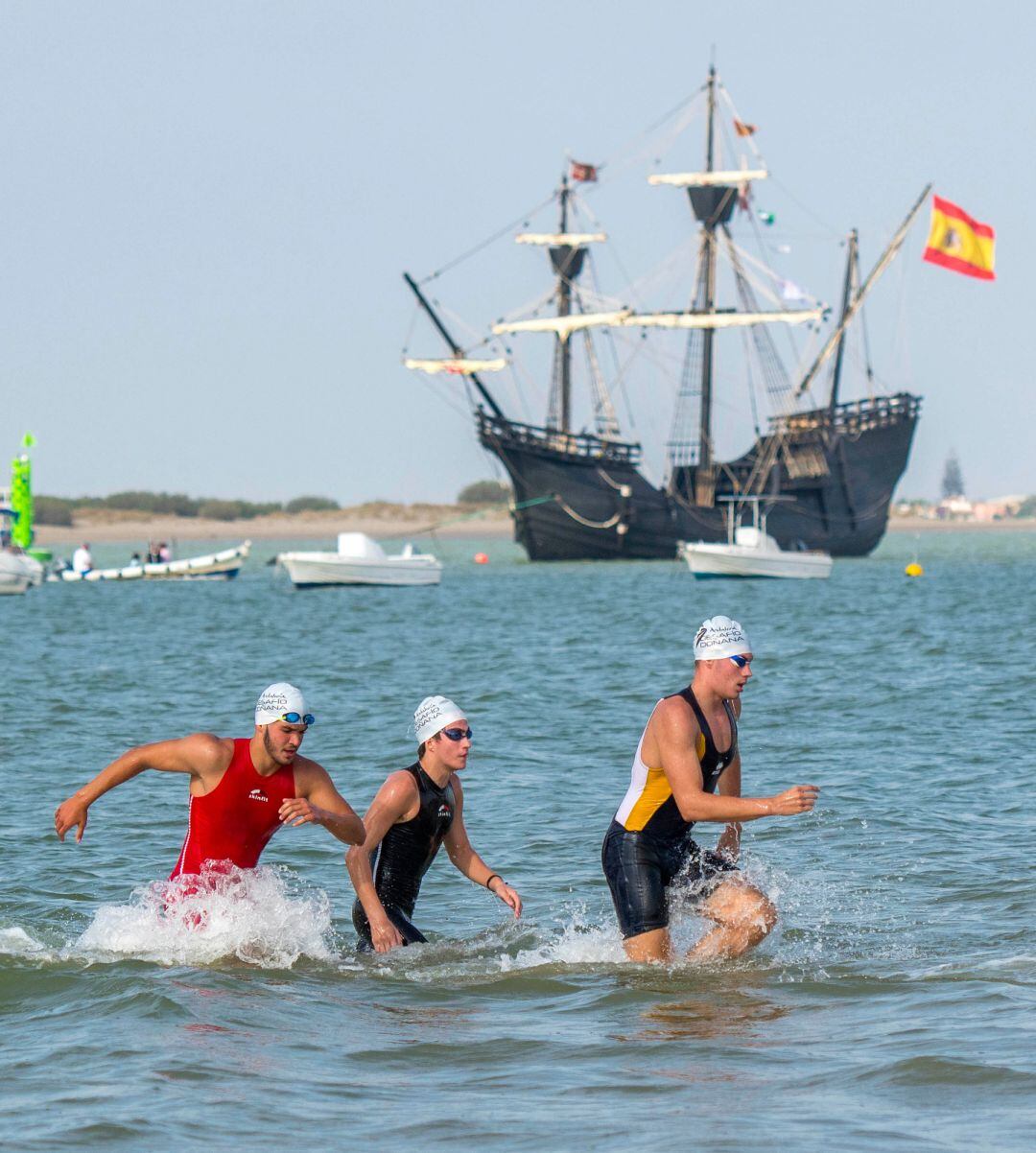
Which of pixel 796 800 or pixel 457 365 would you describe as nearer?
pixel 796 800

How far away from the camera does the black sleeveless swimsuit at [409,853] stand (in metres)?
8.98

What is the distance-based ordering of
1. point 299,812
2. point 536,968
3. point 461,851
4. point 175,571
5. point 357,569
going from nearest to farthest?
point 299,812 → point 461,851 → point 536,968 → point 357,569 → point 175,571

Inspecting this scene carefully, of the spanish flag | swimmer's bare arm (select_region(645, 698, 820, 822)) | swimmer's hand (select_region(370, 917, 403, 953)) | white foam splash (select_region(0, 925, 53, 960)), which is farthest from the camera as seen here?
the spanish flag

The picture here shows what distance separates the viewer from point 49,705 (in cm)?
2442

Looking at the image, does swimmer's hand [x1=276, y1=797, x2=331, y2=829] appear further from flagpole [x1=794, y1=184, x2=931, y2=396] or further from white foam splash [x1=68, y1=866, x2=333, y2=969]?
flagpole [x1=794, y1=184, x2=931, y2=396]

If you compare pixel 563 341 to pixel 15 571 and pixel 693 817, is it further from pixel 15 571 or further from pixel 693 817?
pixel 693 817

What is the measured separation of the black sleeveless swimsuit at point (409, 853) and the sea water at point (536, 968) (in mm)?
307

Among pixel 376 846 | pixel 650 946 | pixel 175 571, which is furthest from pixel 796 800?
pixel 175 571

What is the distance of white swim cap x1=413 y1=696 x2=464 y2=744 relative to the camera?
8.76 meters

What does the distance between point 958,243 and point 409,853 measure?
67.5 m

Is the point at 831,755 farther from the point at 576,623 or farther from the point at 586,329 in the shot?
the point at 586,329

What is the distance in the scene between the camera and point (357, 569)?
72125 mm

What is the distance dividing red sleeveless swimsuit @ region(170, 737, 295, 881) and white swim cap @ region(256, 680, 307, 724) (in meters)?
0.22

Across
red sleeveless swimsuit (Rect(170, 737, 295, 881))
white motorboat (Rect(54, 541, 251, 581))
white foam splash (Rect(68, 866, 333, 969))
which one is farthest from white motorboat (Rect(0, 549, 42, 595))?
red sleeveless swimsuit (Rect(170, 737, 295, 881))
